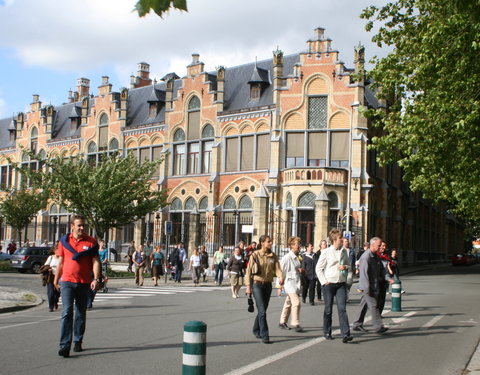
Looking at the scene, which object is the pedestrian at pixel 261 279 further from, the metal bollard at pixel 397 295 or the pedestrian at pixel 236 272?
the pedestrian at pixel 236 272

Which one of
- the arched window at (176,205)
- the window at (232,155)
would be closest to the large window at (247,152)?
the window at (232,155)

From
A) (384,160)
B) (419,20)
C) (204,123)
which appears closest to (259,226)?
(204,123)

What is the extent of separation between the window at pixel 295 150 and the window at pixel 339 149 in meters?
1.78

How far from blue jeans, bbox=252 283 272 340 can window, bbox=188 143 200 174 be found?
3360 cm

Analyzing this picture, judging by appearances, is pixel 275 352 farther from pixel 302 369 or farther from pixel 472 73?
pixel 472 73

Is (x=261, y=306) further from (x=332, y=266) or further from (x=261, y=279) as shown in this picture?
(x=332, y=266)

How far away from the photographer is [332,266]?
11.3 m

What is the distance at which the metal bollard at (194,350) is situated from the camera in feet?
17.9

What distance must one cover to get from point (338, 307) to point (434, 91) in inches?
430

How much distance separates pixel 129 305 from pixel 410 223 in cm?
3535

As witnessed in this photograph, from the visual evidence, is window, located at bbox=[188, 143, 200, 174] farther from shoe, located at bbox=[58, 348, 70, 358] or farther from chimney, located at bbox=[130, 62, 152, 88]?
shoe, located at bbox=[58, 348, 70, 358]

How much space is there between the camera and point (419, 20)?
2330 cm

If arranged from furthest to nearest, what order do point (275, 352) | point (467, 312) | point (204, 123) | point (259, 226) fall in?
point (204, 123)
point (259, 226)
point (467, 312)
point (275, 352)

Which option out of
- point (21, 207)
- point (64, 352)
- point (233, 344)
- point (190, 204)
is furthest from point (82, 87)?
point (64, 352)
